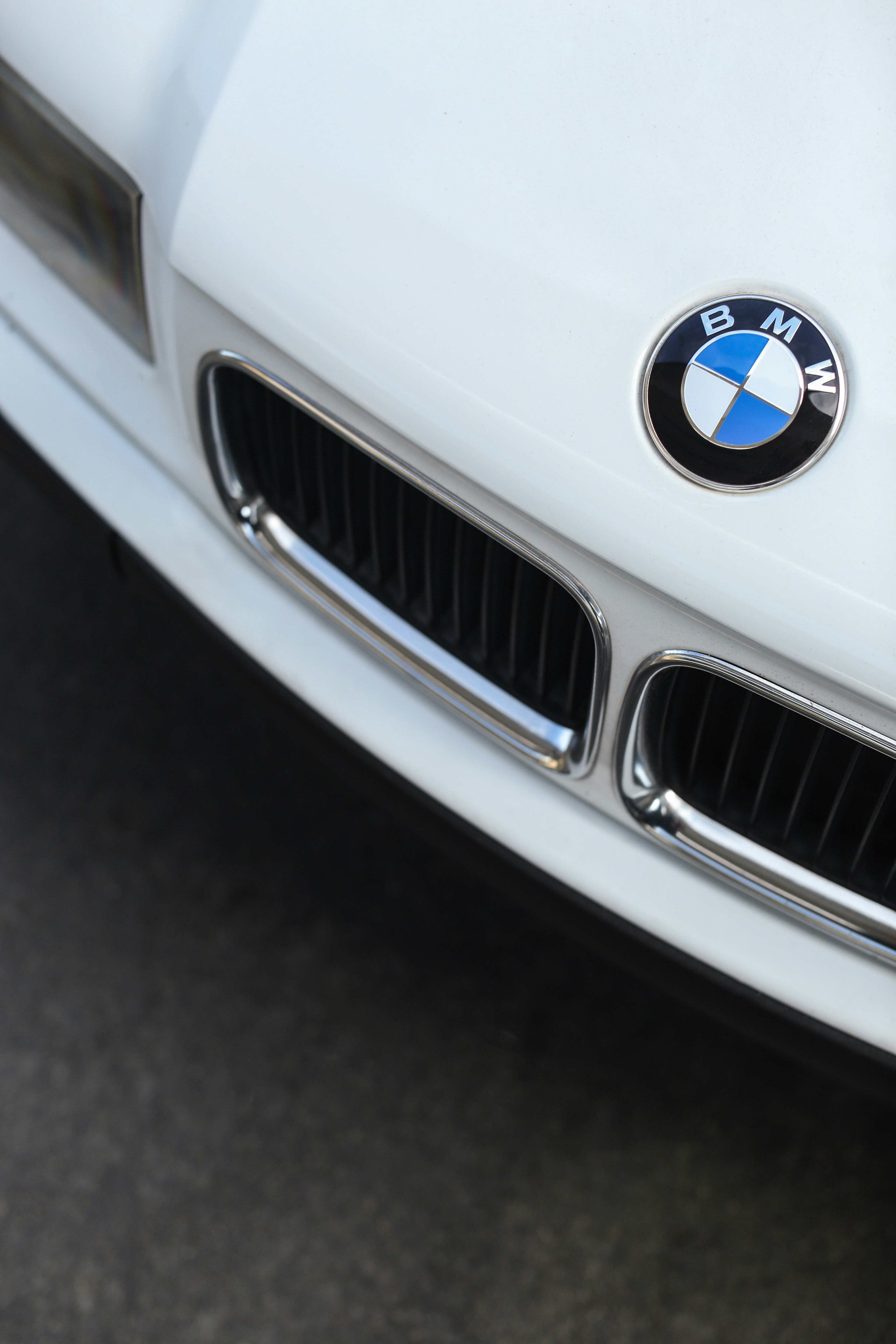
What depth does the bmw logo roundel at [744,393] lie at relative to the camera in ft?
2.94

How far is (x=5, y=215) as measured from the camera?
131 centimetres

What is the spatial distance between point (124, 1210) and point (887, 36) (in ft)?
4.69

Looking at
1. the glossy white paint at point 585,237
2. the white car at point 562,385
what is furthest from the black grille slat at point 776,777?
the glossy white paint at point 585,237

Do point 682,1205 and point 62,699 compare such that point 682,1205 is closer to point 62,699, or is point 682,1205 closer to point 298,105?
point 62,699

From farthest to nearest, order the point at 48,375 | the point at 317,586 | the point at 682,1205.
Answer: the point at 682,1205 < the point at 48,375 < the point at 317,586

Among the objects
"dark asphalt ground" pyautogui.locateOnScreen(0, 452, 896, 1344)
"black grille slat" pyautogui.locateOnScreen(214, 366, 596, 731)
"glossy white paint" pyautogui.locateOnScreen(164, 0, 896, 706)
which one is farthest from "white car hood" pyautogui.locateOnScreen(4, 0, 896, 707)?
"dark asphalt ground" pyautogui.locateOnScreen(0, 452, 896, 1344)

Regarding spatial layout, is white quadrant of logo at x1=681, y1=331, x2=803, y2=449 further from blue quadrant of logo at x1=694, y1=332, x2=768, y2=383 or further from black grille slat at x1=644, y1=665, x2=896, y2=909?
black grille slat at x1=644, y1=665, x2=896, y2=909

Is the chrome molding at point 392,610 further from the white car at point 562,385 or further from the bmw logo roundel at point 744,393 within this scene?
the bmw logo roundel at point 744,393

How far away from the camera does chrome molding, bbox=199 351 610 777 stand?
1.03 meters

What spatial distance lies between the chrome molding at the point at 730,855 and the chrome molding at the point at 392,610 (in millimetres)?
33

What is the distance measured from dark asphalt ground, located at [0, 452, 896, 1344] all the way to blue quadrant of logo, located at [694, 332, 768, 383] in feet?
2.03

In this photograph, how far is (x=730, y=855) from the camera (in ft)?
3.57

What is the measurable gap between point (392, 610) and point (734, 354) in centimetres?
43

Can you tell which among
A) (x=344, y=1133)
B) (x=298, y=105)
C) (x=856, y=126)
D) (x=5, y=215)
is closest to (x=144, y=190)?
(x=298, y=105)
